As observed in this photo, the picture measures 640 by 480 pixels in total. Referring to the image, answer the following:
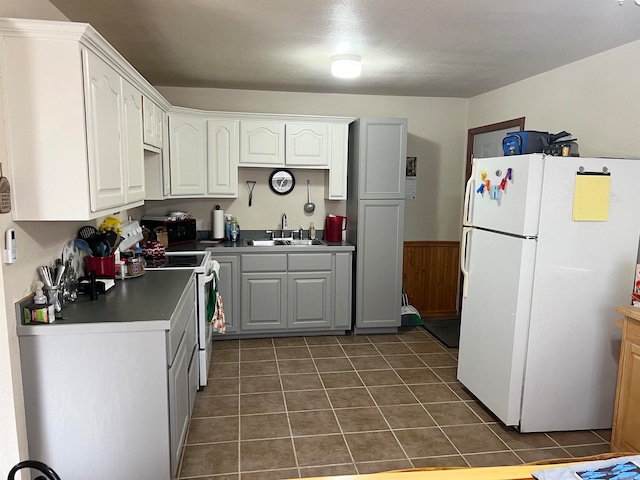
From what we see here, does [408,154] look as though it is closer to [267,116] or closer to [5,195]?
[267,116]

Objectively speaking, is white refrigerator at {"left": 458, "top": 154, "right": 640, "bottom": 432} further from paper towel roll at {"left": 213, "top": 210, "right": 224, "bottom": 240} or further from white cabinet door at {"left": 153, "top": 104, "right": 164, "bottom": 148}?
paper towel roll at {"left": 213, "top": 210, "right": 224, "bottom": 240}

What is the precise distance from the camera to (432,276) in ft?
16.4

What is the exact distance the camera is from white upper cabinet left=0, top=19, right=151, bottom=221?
1.74 metres

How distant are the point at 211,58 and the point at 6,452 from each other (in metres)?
Result: 2.69

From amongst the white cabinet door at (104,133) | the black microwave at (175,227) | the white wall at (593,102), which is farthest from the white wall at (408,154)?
the white cabinet door at (104,133)

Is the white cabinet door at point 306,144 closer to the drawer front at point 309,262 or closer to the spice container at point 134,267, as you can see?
the drawer front at point 309,262

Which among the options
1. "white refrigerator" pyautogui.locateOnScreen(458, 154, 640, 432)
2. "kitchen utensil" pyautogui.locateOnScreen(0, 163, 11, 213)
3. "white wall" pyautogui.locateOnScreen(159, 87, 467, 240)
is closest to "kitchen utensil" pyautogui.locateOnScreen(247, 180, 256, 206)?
"white wall" pyautogui.locateOnScreen(159, 87, 467, 240)

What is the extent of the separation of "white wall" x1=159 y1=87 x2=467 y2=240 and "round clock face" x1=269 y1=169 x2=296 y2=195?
0.20 ft

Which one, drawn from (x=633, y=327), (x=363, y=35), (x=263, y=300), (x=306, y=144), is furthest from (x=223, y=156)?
(x=633, y=327)

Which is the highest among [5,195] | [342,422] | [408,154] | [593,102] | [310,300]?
[593,102]

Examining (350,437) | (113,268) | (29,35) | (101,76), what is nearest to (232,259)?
(113,268)

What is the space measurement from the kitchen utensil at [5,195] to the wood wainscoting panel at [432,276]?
12.5ft

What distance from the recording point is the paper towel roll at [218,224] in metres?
4.41

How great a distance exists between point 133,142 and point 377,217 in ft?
7.74
